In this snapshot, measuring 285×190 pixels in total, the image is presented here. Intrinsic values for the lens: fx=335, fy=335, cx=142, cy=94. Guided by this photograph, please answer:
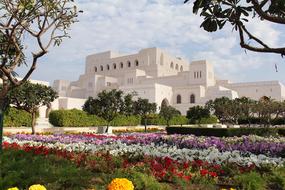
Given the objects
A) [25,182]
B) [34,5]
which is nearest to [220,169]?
[25,182]

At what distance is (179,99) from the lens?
219 feet

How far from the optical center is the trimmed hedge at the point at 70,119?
103 feet

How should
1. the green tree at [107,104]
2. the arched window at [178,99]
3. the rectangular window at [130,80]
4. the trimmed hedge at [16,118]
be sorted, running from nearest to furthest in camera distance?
the green tree at [107,104], the trimmed hedge at [16,118], the arched window at [178,99], the rectangular window at [130,80]

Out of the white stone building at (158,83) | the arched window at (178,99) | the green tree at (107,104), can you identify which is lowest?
the green tree at (107,104)

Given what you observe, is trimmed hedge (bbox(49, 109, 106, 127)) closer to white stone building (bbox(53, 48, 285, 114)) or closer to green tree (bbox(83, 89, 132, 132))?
green tree (bbox(83, 89, 132, 132))

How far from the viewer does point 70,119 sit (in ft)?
104

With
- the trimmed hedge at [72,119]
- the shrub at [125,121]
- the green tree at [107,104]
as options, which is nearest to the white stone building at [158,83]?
the shrub at [125,121]

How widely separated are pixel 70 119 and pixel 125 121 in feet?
22.4

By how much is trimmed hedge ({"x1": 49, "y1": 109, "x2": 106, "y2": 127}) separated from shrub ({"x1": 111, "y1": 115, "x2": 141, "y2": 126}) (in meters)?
2.36

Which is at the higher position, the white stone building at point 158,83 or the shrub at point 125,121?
the white stone building at point 158,83

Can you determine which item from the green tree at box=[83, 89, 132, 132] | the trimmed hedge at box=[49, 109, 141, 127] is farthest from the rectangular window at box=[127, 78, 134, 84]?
the green tree at box=[83, 89, 132, 132]

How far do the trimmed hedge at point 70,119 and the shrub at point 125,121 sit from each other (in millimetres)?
2359

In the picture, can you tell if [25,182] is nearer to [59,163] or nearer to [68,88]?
[59,163]

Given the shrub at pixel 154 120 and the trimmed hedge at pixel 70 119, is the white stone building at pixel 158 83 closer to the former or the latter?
the shrub at pixel 154 120
